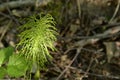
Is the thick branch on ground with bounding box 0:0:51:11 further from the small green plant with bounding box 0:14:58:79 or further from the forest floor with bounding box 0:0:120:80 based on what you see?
the small green plant with bounding box 0:14:58:79

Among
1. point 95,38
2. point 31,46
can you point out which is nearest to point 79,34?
point 95,38

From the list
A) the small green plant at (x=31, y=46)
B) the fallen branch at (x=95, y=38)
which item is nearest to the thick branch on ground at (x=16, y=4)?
the fallen branch at (x=95, y=38)

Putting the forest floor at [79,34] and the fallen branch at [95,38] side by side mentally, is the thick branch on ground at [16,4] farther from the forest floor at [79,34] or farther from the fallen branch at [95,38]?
the fallen branch at [95,38]

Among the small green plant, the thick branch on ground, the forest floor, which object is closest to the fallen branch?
the forest floor

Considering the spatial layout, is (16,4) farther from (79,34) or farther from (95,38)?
(95,38)

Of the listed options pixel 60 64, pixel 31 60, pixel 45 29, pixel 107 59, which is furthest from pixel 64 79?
pixel 45 29

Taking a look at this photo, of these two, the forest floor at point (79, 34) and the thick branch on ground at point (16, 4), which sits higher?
the thick branch on ground at point (16, 4)

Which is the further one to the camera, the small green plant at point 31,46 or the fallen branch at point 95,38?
the fallen branch at point 95,38

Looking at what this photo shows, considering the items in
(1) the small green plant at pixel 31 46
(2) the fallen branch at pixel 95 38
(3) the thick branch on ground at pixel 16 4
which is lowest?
(1) the small green plant at pixel 31 46

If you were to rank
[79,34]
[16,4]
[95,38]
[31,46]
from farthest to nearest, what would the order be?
[16,4] → [79,34] → [95,38] → [31,46]

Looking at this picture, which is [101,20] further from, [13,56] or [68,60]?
[13,56]
